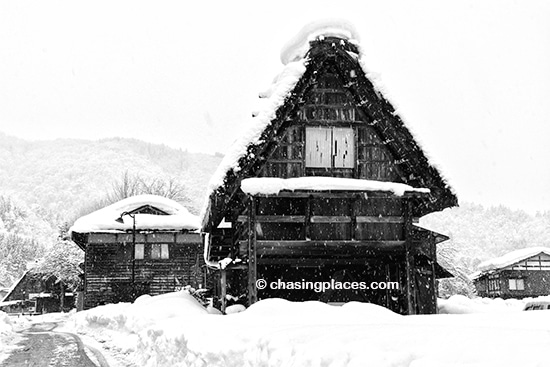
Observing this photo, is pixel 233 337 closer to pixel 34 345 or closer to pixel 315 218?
pixel 315 218

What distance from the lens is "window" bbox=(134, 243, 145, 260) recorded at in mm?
39125

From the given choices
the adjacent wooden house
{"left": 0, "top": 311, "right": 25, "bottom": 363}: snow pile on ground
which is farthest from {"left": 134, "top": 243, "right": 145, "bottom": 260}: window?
the adjacent wooden house

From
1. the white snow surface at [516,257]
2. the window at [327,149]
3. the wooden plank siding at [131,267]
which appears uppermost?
the window at [327,149]

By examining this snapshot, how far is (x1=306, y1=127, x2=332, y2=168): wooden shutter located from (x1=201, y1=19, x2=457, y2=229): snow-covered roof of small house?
3.51ft

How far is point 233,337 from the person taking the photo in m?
7.96

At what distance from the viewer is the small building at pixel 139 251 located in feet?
126

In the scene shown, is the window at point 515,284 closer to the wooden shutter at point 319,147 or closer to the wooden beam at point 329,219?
the wooden beam at point 329,219

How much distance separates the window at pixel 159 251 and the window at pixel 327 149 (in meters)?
25.2

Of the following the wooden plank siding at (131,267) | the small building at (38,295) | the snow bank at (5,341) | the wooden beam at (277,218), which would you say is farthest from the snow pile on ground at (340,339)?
the small building at (38,295)

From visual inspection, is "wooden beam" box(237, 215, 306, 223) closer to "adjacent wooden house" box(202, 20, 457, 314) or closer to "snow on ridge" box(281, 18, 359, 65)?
"adjacent wooden house" box(202, 20, 457, 314)

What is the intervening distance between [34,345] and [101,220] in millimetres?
21175

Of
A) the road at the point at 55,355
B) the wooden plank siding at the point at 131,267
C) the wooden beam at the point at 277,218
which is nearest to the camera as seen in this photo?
the road at the point at 55,355

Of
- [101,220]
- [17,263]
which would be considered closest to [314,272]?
[101,220]

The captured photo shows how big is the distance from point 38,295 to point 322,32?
5493 cm
